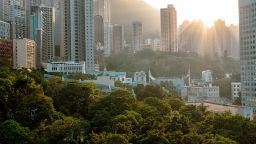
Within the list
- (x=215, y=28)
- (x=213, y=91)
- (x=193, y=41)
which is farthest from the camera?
(x=193, y=41)

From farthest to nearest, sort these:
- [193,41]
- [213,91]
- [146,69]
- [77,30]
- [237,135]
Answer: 1. [193,41]
2. [146,69]
3. [213,91]
4. [77,30]
5. [237,135]

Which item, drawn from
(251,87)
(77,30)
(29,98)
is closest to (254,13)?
(251,87)

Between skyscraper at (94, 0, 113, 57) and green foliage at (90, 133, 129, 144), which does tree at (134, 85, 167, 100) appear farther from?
skyscraper at (94, 0, 113, 57)

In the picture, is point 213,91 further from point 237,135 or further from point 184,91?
point 237,135

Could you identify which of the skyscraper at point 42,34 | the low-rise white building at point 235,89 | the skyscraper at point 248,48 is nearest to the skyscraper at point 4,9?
the skyscraper at point 42,34

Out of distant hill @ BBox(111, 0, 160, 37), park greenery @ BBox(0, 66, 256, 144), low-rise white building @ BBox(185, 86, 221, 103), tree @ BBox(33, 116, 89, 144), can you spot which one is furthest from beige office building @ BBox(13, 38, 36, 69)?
distant hill @ BBox(111, 0, 160, 37)

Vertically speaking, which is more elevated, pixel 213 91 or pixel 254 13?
pixel 254 13

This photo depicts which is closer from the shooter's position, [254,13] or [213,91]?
[254,13]
